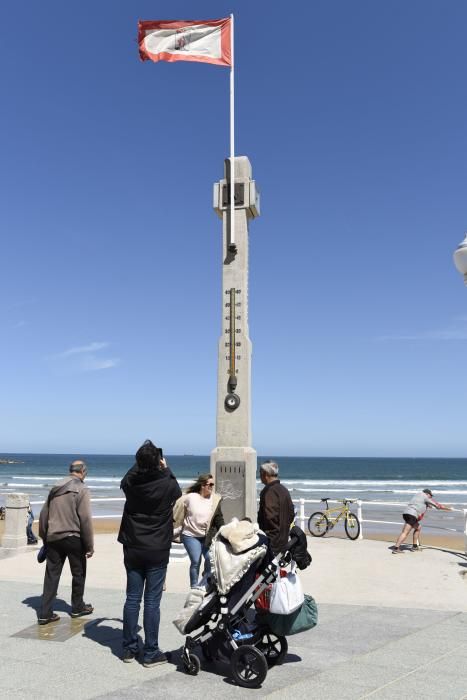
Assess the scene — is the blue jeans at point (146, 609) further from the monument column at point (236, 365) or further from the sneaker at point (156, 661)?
the monument column at point (236, 365)

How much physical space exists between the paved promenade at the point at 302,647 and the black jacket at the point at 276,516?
930 mm

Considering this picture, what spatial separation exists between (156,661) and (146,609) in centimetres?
43

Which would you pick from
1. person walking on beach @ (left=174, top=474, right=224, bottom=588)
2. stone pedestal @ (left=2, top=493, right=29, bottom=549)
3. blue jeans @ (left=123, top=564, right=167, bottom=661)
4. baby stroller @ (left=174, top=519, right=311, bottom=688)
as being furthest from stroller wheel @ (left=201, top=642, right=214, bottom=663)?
stone pedestal @ (left=2, top=493, right=29, bottom=549)

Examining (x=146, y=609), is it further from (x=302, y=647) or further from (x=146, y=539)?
(x=302, y=647)

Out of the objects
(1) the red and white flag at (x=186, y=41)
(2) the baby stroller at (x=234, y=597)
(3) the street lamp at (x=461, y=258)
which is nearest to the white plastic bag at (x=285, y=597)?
(2) the baby stroller at (x=234, y=597)

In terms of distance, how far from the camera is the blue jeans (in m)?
4.89

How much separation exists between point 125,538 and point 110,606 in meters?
2.34

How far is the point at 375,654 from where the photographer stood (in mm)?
5129

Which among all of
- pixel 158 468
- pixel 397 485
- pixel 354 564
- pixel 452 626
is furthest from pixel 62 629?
pixel 397 485

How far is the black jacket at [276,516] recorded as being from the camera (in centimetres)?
580

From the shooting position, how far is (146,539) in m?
5.01

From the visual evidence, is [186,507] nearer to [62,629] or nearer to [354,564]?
[62,629]

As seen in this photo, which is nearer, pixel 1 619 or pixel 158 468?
pixel 158 468

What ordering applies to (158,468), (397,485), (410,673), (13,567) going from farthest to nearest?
(397,485) → (13,567) → (158,468) → (410,673)
